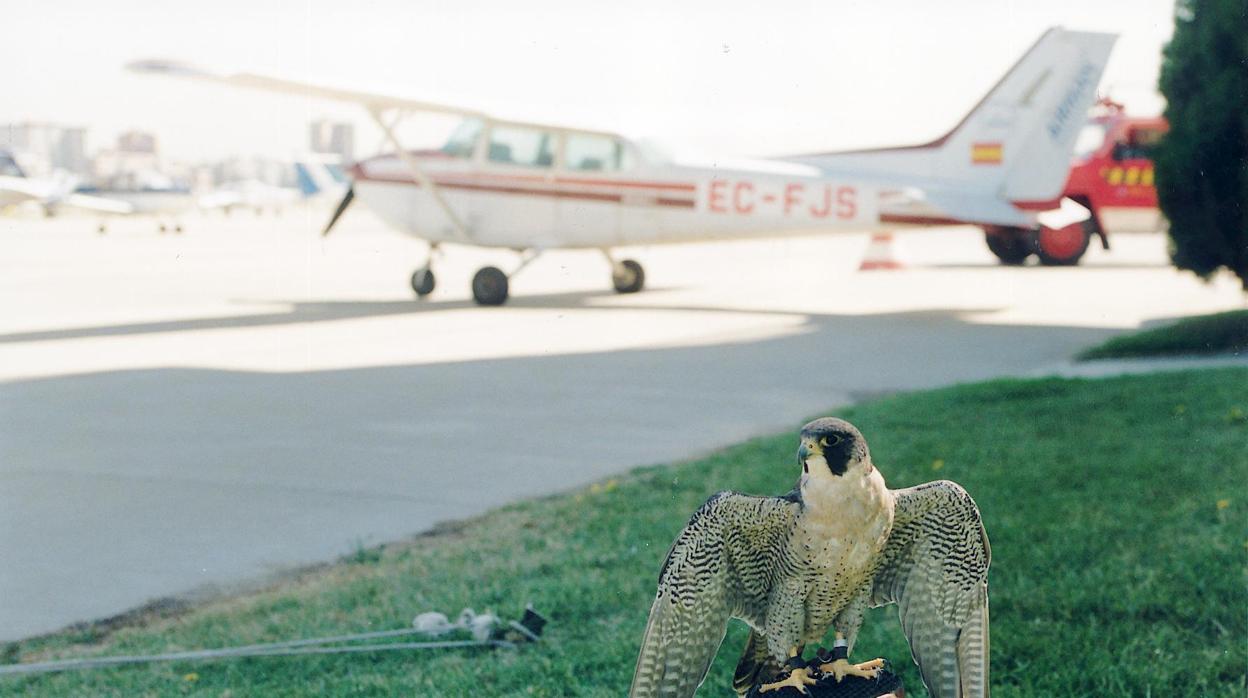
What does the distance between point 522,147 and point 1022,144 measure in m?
5.58

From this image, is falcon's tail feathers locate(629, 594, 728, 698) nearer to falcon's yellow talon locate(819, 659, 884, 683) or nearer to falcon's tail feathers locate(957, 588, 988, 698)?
falcon's yellow talon locate(819, 659, 884, 683)

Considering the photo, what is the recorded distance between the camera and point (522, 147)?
14.9 meters

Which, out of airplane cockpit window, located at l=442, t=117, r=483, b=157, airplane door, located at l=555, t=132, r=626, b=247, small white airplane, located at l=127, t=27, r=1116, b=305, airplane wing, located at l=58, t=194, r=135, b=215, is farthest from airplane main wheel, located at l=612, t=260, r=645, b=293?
airplane wing, located at l=58, t=194, r=135, b=215

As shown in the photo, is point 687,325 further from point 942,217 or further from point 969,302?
point 969,302

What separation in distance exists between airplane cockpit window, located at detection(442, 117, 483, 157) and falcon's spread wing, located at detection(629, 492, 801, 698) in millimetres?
13362

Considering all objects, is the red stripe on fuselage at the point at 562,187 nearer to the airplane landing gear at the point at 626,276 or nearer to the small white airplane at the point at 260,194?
the airplane landing gear at the point at 626,276

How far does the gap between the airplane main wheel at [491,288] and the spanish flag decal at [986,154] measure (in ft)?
17.6

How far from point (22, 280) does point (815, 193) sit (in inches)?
451

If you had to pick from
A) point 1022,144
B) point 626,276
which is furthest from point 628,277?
point 1022,144

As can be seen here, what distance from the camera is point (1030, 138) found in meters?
13.8

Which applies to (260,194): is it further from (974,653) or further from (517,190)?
(974,653)

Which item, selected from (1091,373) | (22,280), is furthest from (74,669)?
(22,280)

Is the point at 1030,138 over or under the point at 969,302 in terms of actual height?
over

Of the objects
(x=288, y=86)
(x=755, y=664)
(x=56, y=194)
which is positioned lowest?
(x=56, y=194)
